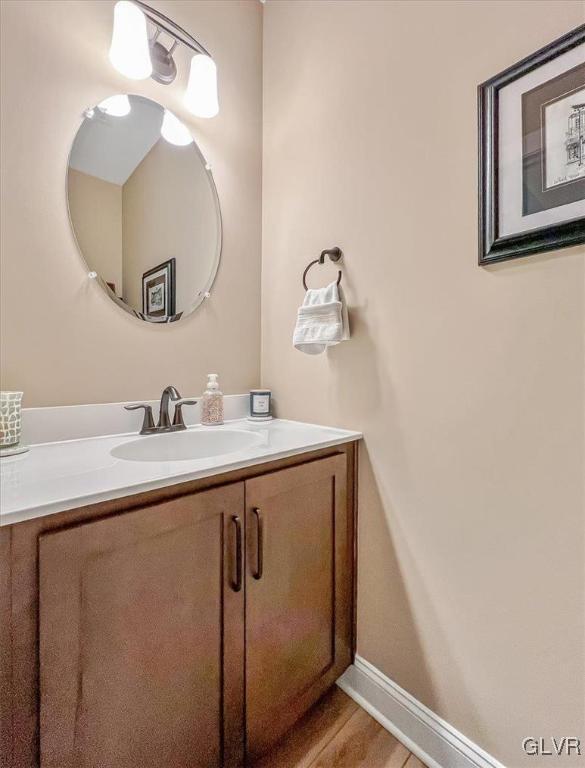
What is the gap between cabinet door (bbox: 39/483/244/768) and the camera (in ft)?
2.10

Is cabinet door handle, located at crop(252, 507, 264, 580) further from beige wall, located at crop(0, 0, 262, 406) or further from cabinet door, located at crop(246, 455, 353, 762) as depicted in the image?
beige wall, located at crop(0, 0, 262, 406)

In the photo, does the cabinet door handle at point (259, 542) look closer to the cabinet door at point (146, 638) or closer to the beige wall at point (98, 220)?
the cabinet door at point (146, 638)

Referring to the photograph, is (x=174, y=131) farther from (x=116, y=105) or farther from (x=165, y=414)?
(x=165, y=414)

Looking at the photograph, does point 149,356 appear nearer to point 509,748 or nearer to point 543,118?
point 543,118

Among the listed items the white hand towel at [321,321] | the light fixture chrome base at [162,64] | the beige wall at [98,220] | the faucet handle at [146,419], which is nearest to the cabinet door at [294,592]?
the white hand towel at [321,321]

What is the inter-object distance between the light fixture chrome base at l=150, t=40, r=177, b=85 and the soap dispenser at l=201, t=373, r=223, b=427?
3.49 ft

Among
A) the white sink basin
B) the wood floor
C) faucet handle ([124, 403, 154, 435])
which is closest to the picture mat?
the white sink basin

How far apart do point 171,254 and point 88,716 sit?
4.21 feet

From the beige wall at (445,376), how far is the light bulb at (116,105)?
2.05 feet

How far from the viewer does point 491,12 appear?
0.92m

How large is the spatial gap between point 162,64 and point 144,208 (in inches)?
20.2

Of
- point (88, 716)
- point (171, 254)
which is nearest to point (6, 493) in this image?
point (88, 716)

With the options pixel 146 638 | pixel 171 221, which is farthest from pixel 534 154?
pixel 146 638

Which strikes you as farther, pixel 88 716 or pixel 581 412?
pixel 581 412
